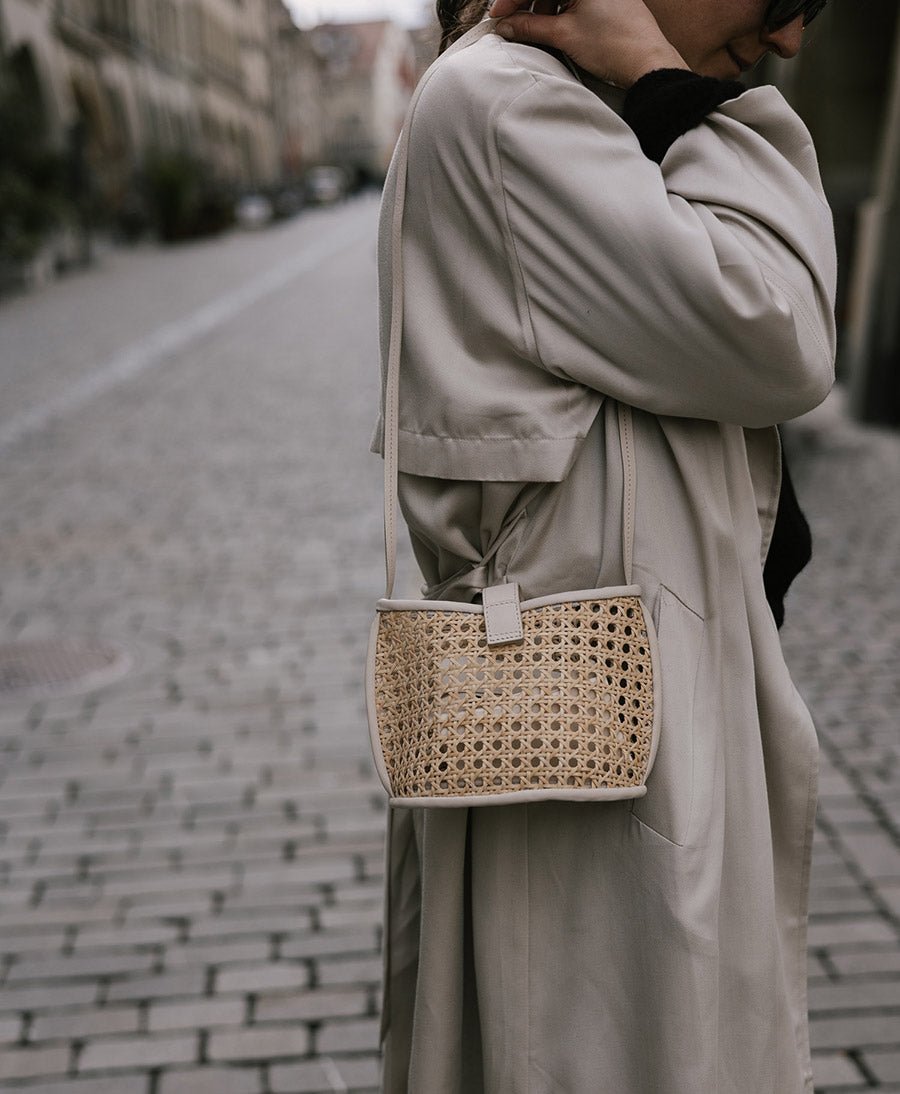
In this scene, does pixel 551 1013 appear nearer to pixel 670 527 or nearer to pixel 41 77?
pixel 670 527

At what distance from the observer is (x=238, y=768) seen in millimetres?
3906

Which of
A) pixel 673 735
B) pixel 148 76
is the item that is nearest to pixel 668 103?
pixel 673 735

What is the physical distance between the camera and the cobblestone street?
2715 millimetres

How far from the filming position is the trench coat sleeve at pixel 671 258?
1.20 m

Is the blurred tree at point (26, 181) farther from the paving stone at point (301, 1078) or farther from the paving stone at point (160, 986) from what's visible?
the paving stone at point (301, 1078)

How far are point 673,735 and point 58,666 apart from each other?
12.6 ft

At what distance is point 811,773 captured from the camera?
150 centimetres

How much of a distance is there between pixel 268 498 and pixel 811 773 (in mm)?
6028

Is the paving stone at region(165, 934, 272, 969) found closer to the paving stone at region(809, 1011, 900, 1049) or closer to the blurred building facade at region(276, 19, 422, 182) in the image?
the paving stone at region(809, 1011, 900, 1049)

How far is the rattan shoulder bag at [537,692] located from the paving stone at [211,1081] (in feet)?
5.01

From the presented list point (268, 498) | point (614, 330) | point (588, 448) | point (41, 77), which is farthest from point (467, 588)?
point (41, 77)

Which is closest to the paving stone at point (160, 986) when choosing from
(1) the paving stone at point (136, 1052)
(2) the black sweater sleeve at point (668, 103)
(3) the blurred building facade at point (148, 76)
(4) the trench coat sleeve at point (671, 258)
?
(1) the paving stone at point (136, 1052)

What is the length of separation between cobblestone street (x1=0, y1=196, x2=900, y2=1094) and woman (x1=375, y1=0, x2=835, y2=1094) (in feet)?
4.22

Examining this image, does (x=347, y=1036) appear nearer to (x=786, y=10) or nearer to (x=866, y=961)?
(x=866, y=961)
